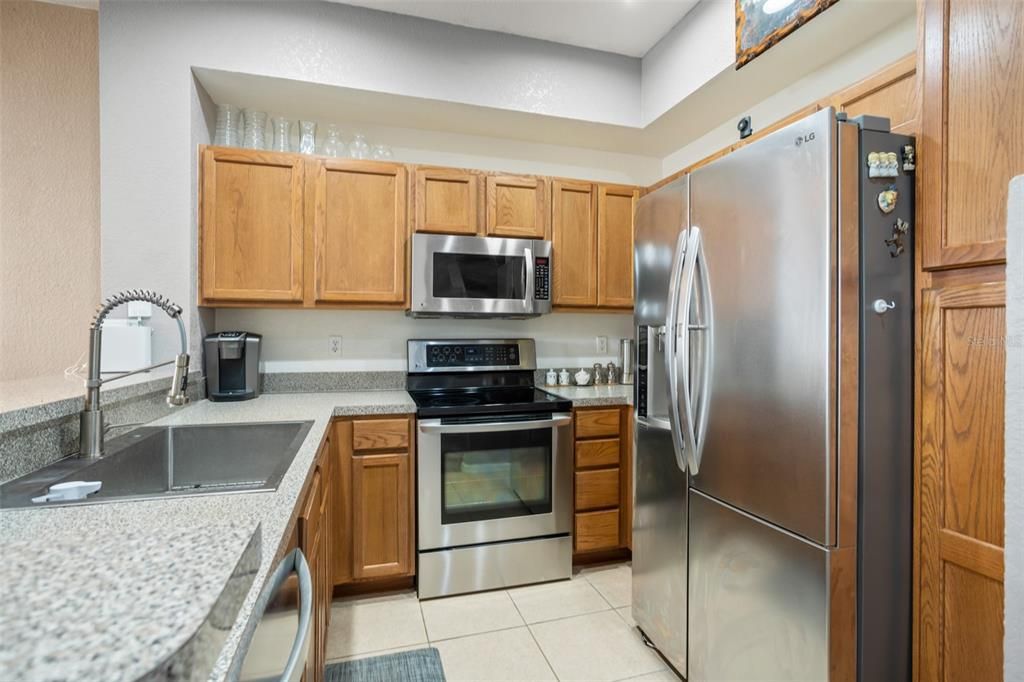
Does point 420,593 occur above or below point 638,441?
below

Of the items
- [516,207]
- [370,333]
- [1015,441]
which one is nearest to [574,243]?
[516,207]

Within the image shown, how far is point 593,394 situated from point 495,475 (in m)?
0.68

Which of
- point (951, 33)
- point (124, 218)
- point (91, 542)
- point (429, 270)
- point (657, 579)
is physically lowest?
point (657, 579)

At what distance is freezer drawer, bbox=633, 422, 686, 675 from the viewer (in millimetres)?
1748

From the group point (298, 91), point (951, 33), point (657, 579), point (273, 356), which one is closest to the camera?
point (951, 33)

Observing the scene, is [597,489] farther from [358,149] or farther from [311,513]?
[358,149]

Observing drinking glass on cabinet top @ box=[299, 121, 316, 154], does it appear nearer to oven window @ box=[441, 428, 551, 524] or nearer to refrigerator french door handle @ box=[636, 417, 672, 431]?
oven window @ box=[441, 428, 551, 524]

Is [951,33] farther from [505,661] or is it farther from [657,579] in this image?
[505,661]

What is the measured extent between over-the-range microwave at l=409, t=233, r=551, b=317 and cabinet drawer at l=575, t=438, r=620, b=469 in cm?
75

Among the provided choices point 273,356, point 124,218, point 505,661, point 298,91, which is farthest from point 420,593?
point 298,91

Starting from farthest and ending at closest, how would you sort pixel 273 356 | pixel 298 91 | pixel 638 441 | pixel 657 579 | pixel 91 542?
pixel 273 356, pixel 298 91, pixel 638 441, pixel 657 579, pixel 91 542

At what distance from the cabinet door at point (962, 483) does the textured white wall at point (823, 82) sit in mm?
1414

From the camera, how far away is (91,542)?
349 millimetres

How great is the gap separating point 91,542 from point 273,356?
261 cm
